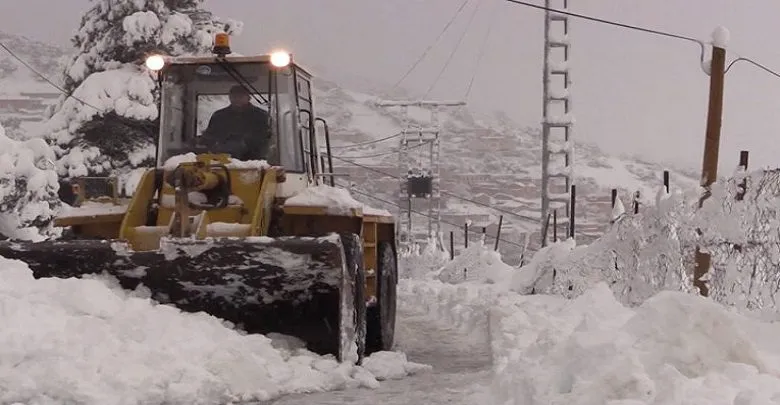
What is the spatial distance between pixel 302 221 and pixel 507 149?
46.7 meters

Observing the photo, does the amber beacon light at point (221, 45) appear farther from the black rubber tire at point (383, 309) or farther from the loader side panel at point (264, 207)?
the black rubber tire at point (383, 309)

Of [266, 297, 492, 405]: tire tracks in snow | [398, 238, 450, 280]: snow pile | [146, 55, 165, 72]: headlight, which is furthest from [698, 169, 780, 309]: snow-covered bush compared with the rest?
[398, 238, 450, 280]: snow pile

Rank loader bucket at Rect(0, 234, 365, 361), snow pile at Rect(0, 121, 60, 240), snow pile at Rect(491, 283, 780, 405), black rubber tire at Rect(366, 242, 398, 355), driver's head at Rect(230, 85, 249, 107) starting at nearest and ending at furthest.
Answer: snow pile at Rect(491, 283, 780, 405) < loader bucket at Rect(0, 234, 365, 361) < black rubber tire at Rect(366, 242, 398, 355) < driver's head at Rect(230, 85, 249, 107) < snow pile at Rect(0, 121, 60, 240)

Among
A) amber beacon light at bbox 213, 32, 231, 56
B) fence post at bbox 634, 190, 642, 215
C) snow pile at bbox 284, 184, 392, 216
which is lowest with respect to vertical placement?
fence post at bbox 634, 190, 642, 215

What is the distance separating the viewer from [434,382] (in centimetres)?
583

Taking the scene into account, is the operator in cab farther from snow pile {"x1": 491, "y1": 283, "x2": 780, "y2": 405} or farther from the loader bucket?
snow pile {"x1": 491, "y1": 283, "x2": 780, "y2": 405}

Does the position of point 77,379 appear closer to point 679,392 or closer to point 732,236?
point 679,392

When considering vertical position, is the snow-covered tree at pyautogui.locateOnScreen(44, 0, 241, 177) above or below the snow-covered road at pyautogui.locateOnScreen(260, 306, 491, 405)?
above

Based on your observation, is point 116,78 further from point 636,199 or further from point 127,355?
point 127,355

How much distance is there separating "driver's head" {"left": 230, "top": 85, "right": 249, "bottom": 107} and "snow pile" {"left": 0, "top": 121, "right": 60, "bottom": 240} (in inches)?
514

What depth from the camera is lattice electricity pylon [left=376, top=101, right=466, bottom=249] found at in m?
33.1

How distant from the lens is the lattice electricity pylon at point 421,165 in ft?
109

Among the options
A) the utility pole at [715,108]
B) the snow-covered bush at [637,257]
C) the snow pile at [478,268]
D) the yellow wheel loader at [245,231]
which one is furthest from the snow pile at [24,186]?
the utility pole at [715,108]

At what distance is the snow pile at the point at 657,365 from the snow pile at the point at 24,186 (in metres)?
16.9
